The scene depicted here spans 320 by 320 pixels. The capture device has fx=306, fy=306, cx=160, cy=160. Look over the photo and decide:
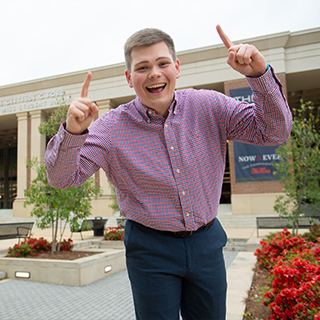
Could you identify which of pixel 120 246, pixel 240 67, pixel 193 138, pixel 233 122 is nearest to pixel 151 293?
pixel 193 138

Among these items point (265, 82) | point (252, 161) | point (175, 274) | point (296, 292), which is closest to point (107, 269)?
point (296, 292)

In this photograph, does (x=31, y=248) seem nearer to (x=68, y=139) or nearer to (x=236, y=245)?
(x=236, y=245)

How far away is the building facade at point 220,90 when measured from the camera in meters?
20.4

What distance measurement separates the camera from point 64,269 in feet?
20.9

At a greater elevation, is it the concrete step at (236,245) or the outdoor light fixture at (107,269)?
the outdoor light fixture at (107,269)

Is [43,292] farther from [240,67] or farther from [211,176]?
[240,67]

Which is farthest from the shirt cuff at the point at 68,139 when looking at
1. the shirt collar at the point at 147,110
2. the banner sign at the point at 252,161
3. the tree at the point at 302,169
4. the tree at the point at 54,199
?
the banner sign at the point at 252,161

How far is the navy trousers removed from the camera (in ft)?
4.99

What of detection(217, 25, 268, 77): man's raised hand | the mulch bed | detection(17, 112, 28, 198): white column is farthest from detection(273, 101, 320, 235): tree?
detection(17, 112, 28, 198): white column

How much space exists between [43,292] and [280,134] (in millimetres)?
5808

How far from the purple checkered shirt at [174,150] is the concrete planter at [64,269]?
5.24 meters

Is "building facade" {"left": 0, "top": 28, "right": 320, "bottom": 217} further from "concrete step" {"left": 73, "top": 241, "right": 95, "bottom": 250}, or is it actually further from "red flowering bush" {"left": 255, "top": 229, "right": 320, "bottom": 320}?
"red flowering bush" {"left": 255, "top": 229, "right": 320, "bottom": 320}

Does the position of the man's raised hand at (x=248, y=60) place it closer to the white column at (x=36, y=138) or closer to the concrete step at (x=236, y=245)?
the concrete step at (x=236, y=245)

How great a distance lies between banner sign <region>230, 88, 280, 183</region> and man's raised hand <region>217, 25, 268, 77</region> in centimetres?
1915
